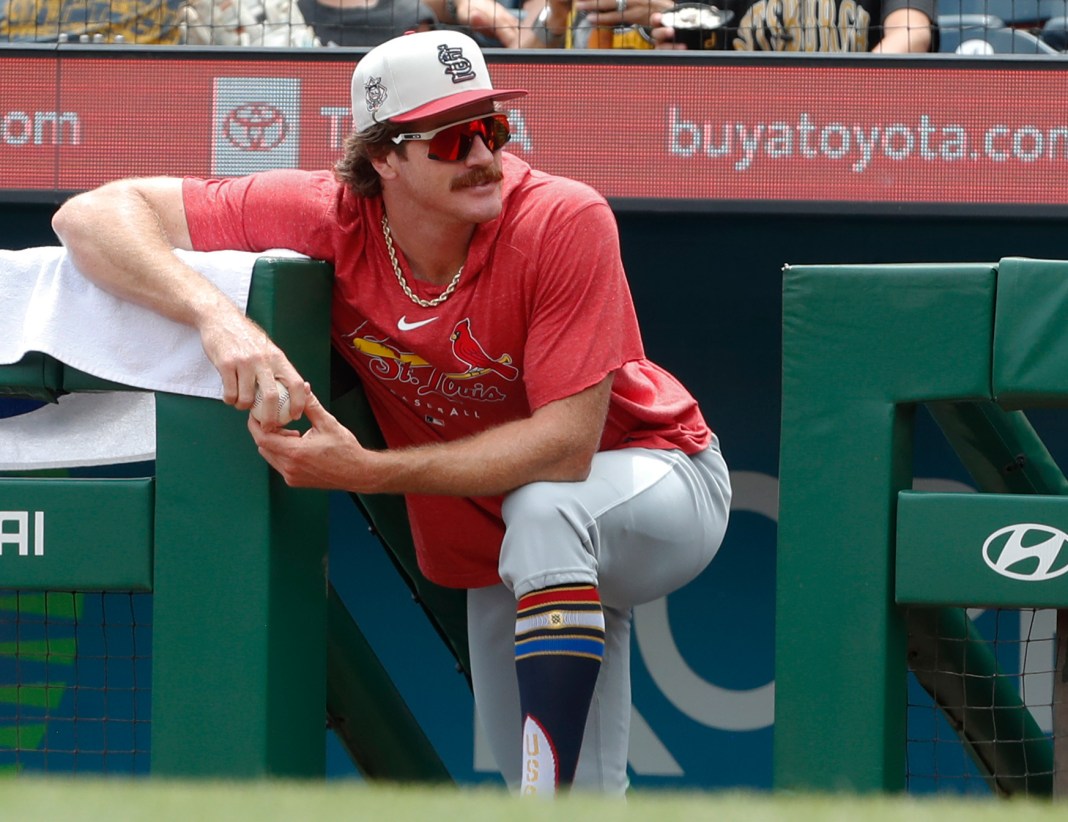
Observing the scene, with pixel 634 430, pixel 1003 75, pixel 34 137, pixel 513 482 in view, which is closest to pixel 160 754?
pixel 513 482

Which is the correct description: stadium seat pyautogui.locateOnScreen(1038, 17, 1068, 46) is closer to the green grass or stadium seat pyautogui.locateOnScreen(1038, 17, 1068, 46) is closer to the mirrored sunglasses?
the mirrored sunglasses

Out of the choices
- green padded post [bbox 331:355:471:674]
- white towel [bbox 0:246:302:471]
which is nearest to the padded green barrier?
white towel [bbox 0:246:302:471]

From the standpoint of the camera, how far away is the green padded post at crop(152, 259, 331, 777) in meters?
2.38

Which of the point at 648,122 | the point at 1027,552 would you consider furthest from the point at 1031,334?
the point at 648,122

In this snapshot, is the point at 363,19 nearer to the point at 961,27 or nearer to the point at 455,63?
the point at 961,27

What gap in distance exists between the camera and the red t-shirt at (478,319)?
2459 mm

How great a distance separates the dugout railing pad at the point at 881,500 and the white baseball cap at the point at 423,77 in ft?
2.03

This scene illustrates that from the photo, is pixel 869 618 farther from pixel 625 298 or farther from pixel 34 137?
pixel 34 137

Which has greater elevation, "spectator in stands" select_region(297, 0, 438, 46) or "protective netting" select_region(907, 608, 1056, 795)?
"spectator in stands" select_region(297, 0, 438, 46)

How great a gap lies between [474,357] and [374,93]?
467 mm

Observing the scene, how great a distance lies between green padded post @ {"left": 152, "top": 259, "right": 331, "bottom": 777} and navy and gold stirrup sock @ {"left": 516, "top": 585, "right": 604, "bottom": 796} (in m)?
0.42

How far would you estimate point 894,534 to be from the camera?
2.30 m

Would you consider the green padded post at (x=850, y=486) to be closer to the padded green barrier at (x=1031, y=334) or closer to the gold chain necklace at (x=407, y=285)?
the padded green barrier at (x=1031, y=334)

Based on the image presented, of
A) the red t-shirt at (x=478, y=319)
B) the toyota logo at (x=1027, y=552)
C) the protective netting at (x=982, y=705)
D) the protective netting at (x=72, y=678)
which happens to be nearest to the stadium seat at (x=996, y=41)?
the protective netting at (x=982, y=705)
